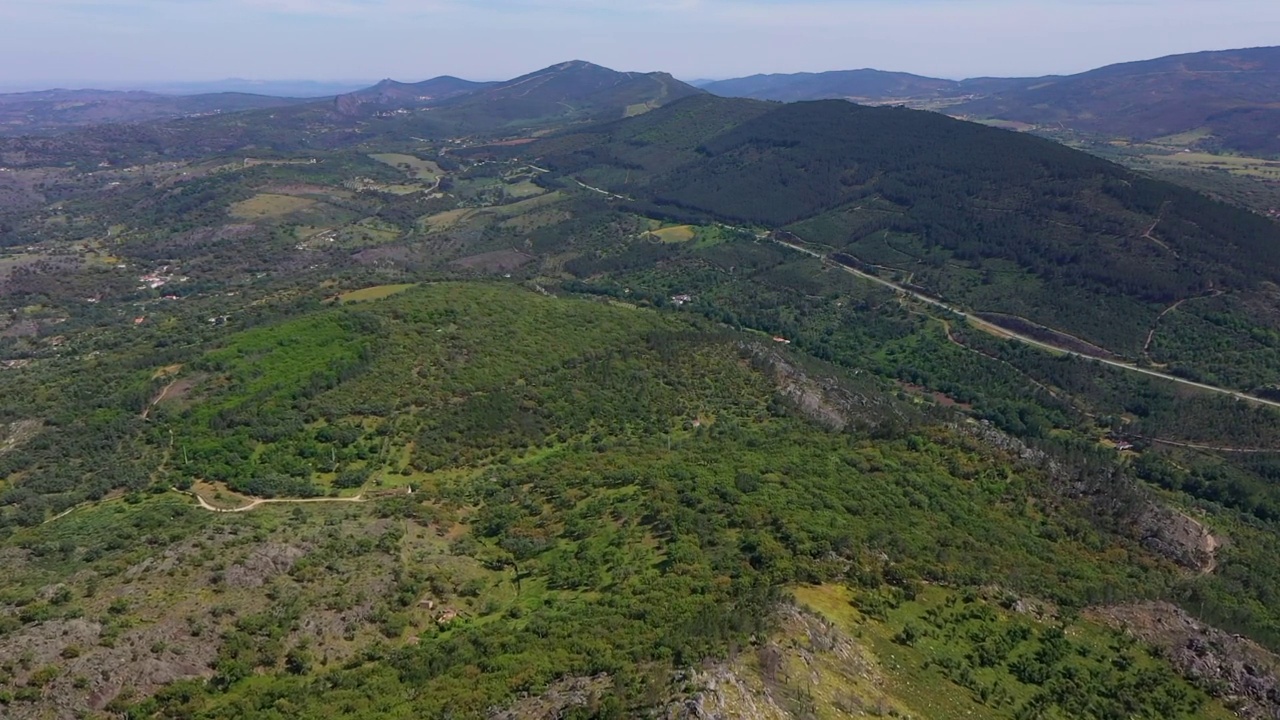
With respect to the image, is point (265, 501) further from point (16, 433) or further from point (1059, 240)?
point (1059, 240)

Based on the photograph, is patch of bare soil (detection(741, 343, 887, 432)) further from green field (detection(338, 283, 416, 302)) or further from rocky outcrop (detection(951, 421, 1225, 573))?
green field (detection(338, 283, 416, 302))

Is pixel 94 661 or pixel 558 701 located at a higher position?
pixel 558 701

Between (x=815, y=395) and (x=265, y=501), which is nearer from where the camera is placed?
Result: (x=265, y=501)

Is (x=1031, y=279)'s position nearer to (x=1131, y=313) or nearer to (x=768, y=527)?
(x=1131, y=313)

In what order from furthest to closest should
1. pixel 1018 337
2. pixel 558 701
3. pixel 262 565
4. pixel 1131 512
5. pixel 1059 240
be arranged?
1. pixel 1059 240
2. pixel 1018 337
3. pixel 1131 512
4. pixel 262 565
5. pixel 558 701

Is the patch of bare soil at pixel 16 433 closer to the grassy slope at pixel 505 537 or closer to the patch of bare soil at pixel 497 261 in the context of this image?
the grassy slope at pixel 505 537

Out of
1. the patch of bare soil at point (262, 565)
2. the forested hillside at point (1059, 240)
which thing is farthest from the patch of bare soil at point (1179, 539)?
the forested hillside at point (1059, 240)

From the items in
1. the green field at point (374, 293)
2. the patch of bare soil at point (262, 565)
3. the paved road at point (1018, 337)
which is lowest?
the paved road at point (1018, 337)

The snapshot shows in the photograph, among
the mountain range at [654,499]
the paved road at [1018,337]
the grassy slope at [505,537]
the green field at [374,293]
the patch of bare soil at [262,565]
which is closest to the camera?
the mountain range at [654,499]

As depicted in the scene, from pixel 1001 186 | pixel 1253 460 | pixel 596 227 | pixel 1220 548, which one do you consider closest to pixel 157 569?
pixel 1220 548

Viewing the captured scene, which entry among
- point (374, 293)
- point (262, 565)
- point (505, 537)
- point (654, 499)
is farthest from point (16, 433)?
point (654, 499)
